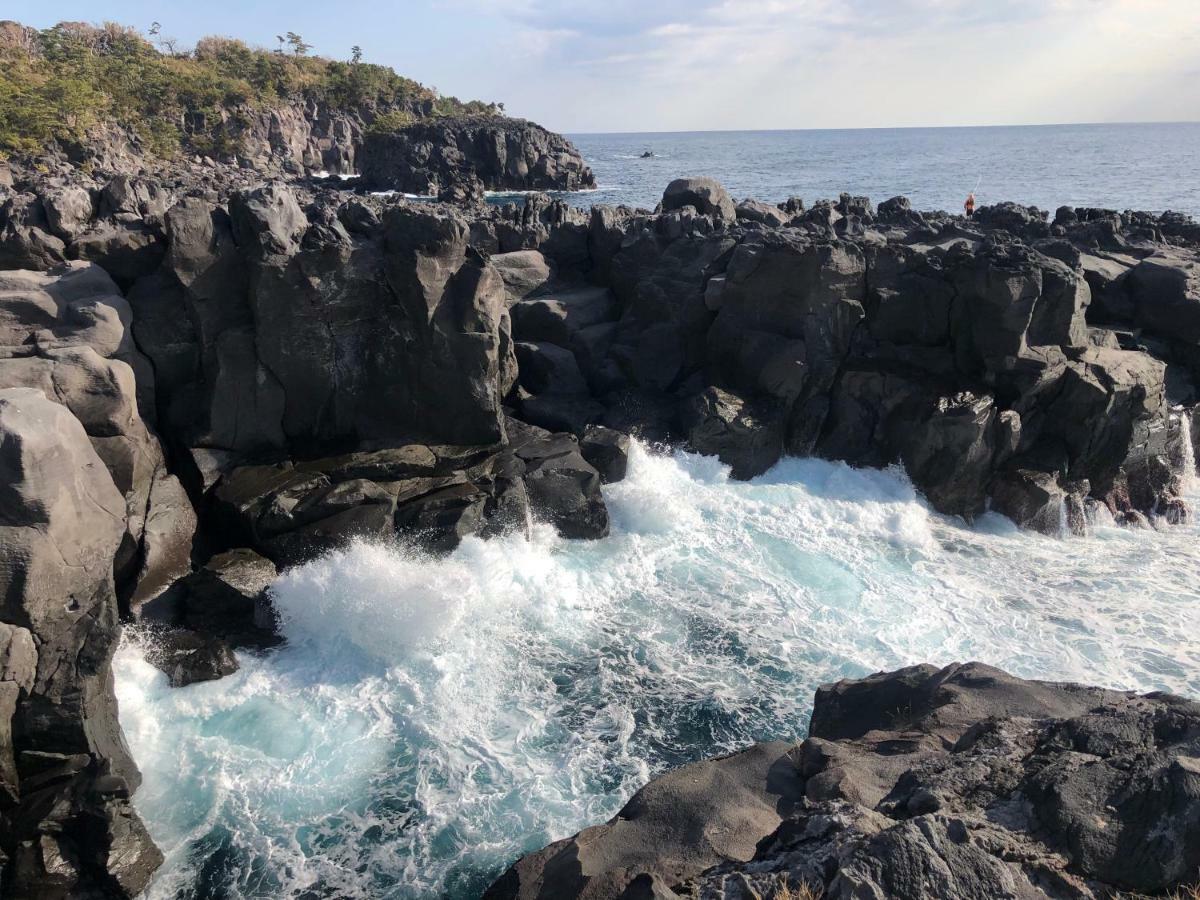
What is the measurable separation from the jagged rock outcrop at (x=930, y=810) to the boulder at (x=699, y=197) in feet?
90.0

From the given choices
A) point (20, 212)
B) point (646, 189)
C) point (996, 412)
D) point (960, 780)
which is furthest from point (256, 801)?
point (646, 189)

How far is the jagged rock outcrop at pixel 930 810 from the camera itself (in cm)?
560

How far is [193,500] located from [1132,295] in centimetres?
2625

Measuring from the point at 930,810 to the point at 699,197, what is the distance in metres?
31.5

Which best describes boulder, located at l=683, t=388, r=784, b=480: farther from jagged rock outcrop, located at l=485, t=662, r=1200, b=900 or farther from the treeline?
the treeline

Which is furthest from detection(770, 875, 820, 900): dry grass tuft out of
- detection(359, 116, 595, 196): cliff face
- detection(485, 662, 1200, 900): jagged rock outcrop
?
detection(359, 116, 595, 196): cliff face

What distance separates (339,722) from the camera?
12719 mm

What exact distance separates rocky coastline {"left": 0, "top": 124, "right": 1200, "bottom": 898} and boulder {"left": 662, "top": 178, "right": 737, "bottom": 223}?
8.65m

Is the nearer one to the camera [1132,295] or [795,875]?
[795,875]

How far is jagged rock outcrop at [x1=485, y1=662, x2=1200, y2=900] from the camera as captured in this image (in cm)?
560

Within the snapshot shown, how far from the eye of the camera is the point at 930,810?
6.50 m

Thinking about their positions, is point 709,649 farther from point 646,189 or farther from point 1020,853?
point 646,189

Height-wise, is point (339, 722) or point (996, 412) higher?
point (996, 412)

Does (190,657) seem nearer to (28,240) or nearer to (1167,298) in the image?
(28,240)
